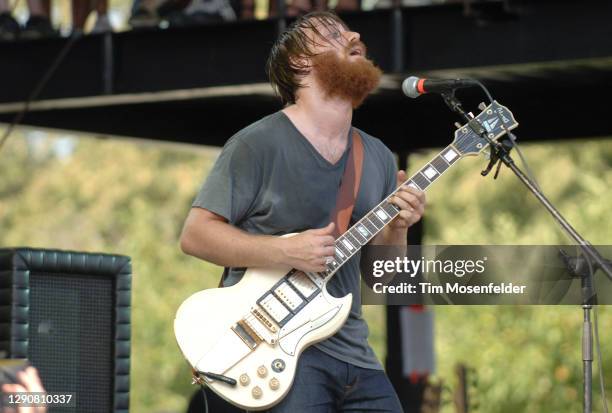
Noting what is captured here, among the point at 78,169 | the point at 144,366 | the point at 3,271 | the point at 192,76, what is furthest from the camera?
the point at 78,169

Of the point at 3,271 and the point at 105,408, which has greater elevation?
the point at 3,271

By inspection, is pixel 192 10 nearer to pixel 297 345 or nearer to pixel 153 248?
pixel 297 345

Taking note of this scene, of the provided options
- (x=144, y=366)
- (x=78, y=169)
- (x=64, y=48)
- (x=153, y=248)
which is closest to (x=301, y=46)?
(x=64, y=48)

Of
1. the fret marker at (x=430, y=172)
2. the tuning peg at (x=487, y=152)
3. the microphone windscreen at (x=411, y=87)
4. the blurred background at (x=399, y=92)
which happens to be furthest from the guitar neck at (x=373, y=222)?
the blurred background at (x=399, y=92)

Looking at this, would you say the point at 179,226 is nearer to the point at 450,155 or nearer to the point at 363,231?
the point at 450,155

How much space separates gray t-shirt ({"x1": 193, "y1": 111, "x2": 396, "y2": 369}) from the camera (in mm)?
4516

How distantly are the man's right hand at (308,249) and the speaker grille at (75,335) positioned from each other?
1398 mm

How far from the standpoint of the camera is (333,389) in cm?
443

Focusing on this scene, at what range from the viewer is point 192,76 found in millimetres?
9148

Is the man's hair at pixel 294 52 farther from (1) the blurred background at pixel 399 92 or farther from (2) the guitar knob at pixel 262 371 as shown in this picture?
(1) the blurred background at pixel 399 92

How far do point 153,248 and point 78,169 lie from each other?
501cm

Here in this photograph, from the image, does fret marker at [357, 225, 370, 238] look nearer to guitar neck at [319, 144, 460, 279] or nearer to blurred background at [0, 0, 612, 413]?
guitar neck at [319, 144, 460, 279]

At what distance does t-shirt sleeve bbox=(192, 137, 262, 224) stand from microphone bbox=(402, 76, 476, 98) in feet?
2.04

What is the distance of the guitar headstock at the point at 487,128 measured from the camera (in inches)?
188
